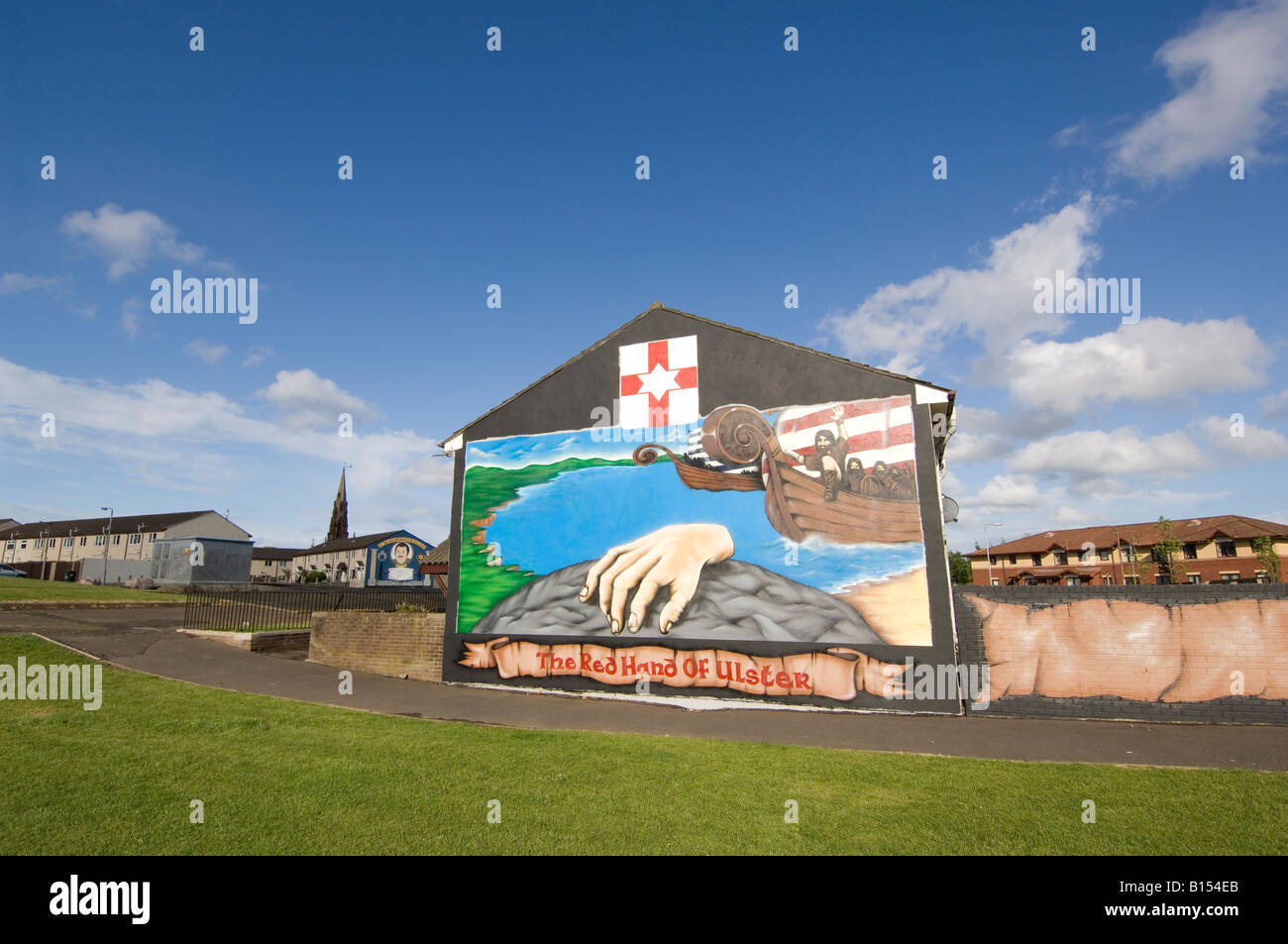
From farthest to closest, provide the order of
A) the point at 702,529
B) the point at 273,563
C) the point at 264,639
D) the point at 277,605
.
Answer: the point at 273,563 → the point at 277,605 → the point at 264,639 → the point at 702,529

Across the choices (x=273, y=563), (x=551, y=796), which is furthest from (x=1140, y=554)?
(x=273, y=563)

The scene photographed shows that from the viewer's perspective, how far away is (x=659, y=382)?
15.2 meters

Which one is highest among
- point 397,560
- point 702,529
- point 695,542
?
point 397,560

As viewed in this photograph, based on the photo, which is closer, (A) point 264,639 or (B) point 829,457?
(B) point 829,457

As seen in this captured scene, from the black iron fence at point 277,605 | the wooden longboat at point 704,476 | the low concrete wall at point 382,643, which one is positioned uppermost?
the wooden longboat at point 704,476

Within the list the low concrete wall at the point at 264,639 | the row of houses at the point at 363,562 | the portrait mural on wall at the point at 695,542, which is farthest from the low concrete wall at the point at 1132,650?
the row of houses at the point at 363,562

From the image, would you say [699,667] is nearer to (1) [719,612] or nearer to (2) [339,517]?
(1) [719,612]

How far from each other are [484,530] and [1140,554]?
71878mm

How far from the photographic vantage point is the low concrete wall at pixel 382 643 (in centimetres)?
1616

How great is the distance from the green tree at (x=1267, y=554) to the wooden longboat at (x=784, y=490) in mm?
59728

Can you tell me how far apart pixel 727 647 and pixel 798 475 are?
3912mm

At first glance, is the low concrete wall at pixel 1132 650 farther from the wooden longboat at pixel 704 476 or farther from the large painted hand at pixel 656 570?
the large painted hand at pixel 656 570
